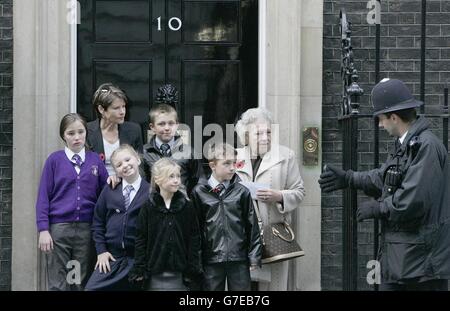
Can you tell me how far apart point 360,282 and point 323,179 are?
1.76 m

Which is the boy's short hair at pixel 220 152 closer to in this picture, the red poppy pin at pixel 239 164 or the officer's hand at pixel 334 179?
the red poppy pin at pixel 239 164

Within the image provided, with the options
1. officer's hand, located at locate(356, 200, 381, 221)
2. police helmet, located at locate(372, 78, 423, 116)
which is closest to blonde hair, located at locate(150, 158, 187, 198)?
officer's hand, located at locate(356, 200, 381, 221)

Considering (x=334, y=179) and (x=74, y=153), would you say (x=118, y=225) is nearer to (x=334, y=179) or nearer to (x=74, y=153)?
(x=74, y=153)

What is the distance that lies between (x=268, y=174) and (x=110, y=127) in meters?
1.24

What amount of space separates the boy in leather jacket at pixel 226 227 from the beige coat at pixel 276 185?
40 centimetres

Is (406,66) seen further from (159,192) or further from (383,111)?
(159,192)

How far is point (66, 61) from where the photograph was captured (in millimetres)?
8555

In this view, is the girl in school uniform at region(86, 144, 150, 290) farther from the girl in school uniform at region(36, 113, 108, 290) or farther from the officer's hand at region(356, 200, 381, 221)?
the officer's hand at region(356, 200, 381, 221)

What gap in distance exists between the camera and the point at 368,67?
341 inches

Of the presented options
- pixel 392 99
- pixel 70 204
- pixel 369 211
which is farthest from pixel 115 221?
pixel 392 99

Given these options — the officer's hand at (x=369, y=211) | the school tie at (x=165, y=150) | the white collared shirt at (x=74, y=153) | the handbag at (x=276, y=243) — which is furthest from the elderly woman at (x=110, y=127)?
the officer's hand at (x=369, y=211)

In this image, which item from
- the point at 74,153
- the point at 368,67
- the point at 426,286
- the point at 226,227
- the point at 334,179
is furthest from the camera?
the point at 368,67

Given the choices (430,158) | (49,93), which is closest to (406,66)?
(430,158)

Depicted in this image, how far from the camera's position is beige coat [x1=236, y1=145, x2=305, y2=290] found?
25.3 ft
